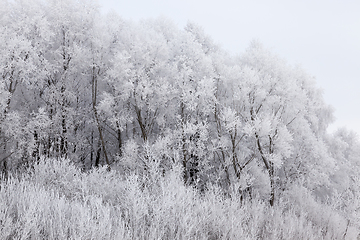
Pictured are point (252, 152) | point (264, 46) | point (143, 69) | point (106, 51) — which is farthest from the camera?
point (264, 46)

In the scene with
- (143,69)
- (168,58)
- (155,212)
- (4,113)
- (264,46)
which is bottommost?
(4,113)

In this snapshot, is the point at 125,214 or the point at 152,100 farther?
the point at 152,100

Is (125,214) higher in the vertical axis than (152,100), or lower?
lower

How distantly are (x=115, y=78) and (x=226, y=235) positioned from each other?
560 inches

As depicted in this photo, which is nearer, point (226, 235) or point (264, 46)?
point (226, 235)

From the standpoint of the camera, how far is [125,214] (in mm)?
8133

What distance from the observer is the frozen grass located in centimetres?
647

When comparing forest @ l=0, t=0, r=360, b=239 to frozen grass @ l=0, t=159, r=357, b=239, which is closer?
frozen grass @ l=0, t=159, r=357, b=239

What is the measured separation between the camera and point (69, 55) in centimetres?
1962

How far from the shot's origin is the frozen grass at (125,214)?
21.2ft

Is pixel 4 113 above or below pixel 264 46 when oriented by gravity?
below

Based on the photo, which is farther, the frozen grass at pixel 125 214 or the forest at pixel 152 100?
the forest at pixel 152 100

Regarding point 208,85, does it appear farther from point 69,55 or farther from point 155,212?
point 155,212

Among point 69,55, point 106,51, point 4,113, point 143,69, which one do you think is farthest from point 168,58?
point 4,113
